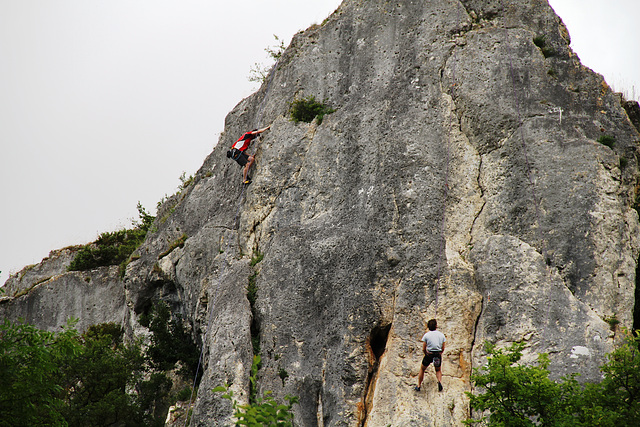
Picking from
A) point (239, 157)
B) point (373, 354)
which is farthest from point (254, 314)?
point (239, 157)

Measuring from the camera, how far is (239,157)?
2308cm

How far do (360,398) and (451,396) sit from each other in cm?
217

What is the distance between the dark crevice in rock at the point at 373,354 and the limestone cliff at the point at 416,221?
0.04m

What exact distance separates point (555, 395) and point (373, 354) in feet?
16.4

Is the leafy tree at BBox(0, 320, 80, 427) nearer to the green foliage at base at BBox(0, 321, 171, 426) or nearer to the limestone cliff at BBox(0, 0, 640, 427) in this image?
the green foliage at base at BBox(0, 321, 171, 426)

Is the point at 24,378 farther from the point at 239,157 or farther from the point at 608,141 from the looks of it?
the point at 608,141

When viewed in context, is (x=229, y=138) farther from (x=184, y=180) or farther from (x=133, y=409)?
(x=133, y=409)

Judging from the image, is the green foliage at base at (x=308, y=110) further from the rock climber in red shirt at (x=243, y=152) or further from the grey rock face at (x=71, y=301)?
the grey rock face at (x=71, y=301)

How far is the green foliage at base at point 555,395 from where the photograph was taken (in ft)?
41.6

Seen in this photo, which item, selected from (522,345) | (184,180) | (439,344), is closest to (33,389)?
(439,344)

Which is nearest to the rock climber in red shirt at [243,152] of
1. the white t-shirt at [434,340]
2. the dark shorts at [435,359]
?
the white t-shirt at [434,340]

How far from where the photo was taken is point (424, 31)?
72.8 feet

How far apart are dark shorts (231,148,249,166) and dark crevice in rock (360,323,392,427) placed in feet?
28.0

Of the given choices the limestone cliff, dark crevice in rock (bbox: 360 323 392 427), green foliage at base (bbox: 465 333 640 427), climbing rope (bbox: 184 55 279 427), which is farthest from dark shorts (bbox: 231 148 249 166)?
green foliage at base (bbox: 465 333 640 427)
